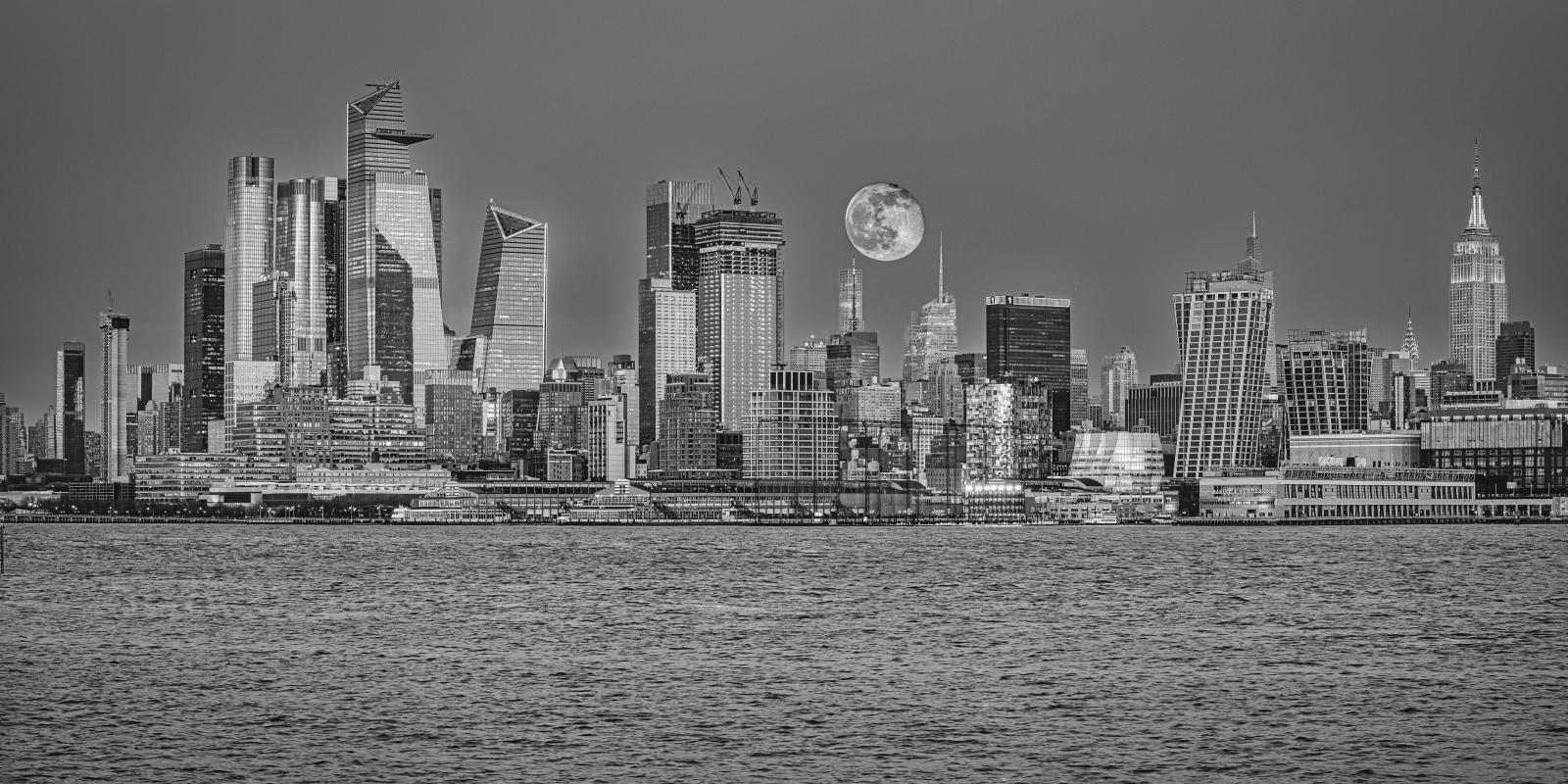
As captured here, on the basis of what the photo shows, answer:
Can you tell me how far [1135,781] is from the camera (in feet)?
173

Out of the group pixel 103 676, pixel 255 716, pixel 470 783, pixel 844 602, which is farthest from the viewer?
pixel 844 602

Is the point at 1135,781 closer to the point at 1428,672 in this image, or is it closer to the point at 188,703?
the point at 1428,672

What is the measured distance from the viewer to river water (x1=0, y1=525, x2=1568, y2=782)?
183 feet

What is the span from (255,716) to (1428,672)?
141 ft

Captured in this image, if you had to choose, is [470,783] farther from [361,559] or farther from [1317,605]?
[361,559]

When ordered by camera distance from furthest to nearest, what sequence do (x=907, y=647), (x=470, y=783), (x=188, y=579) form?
(x=188, y=579) → (x=907, y=647) → (x=470, y=783)

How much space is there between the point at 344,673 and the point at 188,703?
8.66 metres

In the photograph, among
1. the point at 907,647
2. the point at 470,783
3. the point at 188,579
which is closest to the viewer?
the point at 470,783

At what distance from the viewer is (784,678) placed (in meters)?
72.8

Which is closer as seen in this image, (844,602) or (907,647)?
(907,647)

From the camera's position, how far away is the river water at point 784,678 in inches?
2192

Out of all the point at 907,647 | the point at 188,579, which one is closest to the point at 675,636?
the point at 907,647

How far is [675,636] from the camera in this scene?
88.0 m

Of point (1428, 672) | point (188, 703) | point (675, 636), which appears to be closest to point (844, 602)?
point (675, 636)
